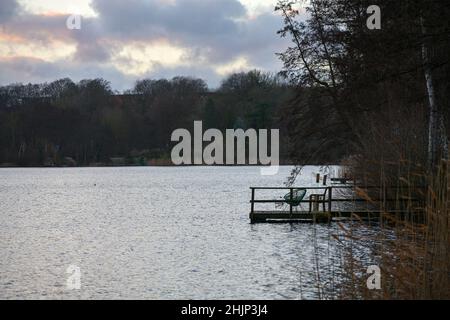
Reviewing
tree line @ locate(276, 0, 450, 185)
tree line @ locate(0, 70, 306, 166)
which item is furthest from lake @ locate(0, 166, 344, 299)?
tree line @ locate(0, 70, 306, 166)

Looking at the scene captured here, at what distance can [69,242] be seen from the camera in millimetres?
23859

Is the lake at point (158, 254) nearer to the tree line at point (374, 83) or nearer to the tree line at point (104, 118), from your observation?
the tree line at point (374, 83)

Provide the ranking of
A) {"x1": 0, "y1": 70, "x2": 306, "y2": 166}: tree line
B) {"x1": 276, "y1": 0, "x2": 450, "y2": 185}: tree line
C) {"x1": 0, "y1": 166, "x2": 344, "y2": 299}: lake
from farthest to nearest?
1. {"x1": 0, "y1": 70, "x2": 306, "y2": 166}: tree line
2. {"x1": 276, "y1": 0, "x2": 450, "y2": 185}: tree line
3. {"x1": 0, "y1": 166, "x2": 344, "y2": 299}: lake

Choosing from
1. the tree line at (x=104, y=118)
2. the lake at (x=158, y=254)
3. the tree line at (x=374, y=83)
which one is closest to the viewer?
the lake at (x=158, y=254)

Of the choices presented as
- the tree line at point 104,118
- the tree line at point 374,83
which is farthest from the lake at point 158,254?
the tree line at point 104,118

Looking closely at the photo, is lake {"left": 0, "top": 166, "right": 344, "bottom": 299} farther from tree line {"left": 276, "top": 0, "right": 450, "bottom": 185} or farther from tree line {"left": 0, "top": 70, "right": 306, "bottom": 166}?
tree line {"left": 0, "top": 70, "right": 306, "bottom": 166}

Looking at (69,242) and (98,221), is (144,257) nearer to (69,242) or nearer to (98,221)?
(69,242)

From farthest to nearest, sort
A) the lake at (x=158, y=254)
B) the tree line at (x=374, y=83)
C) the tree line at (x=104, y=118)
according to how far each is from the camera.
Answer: the tree line at (x=104, y=118), the tree line at (x=374, y=83), the lake at (x=158, y=254)

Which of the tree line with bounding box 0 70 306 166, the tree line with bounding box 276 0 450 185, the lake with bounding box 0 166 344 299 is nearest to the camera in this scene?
the lake with bounding box 0 166 344 299

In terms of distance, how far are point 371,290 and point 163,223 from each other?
69.0 ft

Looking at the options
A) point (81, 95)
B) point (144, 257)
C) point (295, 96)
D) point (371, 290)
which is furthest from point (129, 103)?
point (371, 290)

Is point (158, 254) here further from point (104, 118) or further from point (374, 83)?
point (104, 118)

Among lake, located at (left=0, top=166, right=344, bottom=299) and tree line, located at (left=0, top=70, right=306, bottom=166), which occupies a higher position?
tree line, located at (left=0, top=70, right=306, bottom=166)

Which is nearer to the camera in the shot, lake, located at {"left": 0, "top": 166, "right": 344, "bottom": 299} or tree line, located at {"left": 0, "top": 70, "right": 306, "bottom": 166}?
lake, located at {"left": 0, "top": 166, "right": 344, "bottom": 299}
